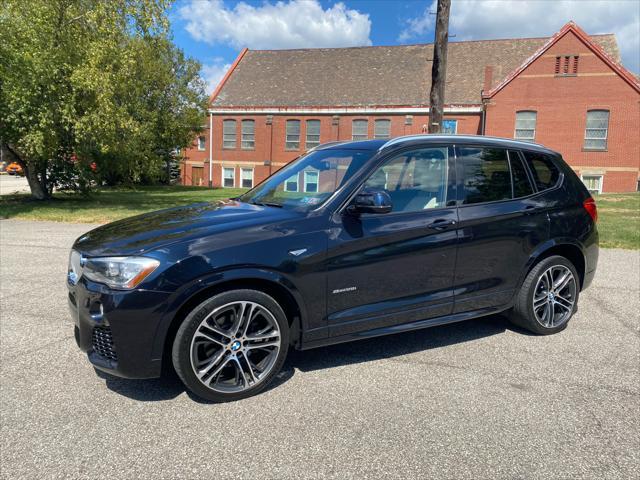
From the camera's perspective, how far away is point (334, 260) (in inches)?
139

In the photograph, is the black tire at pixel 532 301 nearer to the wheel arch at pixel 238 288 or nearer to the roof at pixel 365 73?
the wheel arch at pixel 238 288

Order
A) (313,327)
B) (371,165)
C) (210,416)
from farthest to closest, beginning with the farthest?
(371,165) → (313,327) → (210,416)

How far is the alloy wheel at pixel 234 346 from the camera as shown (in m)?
3.24

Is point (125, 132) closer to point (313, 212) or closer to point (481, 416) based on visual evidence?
point (313, 212)

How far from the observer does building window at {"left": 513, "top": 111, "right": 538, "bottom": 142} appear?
32438mm

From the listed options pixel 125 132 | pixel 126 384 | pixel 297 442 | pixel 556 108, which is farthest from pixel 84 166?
pixel 556 108

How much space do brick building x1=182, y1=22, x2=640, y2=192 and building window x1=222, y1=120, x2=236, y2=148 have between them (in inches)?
→ 3.3

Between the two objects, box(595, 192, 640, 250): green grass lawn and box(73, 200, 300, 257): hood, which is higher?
box(73, 200, 300, 257): hood

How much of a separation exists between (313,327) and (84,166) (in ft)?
59.3

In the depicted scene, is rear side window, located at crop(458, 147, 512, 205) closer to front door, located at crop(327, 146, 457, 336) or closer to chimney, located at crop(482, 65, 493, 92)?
front door, located at crop(327, 146, 457, 336)

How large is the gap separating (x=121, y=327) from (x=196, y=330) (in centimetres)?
46

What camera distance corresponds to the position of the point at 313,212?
3.59m

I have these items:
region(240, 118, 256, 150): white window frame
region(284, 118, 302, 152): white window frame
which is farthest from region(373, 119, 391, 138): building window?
region(240, 118, 256, 150): white window frame

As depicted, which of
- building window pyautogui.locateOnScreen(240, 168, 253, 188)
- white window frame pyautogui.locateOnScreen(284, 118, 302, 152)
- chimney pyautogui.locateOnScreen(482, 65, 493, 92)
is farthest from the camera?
building window pyautogui.locateOnScreen(240, 168, 253, 188)
